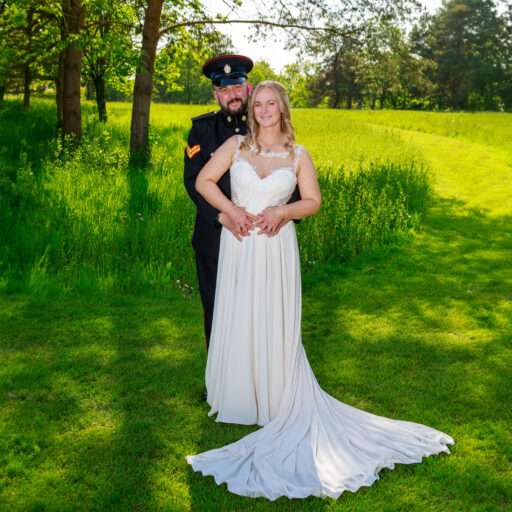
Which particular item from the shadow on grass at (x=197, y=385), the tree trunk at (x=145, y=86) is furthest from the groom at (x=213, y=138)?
the tree trunk at (x=145, y=86)

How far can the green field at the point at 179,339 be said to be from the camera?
430 cm

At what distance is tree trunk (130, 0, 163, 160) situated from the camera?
1559 centimetres

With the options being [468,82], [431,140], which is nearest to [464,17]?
[468,82]

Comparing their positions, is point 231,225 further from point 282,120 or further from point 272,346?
point 272,346

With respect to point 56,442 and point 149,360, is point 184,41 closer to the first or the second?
point 149,360

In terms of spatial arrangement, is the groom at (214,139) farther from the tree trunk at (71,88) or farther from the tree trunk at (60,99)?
the tree trunk at (60,99)

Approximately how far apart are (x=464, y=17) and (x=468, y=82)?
8444 millimetres

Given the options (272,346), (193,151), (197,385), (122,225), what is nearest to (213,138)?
(193,151)

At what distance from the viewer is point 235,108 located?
5102 mm

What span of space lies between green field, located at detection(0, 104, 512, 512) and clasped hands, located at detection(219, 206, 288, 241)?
147 centimetres

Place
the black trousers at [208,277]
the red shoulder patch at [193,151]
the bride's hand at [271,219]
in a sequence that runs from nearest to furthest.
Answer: the bride's hand at [271,219] < the red shoulder patch at [193,151] < the black trousers at [208,277]

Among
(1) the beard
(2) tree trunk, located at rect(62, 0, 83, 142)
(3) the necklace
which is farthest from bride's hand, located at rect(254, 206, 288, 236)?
(2) tree trunk, located at rect(62, 0, 83, 142)

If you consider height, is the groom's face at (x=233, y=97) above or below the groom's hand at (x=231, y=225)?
above

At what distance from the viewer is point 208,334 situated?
5.64 m
